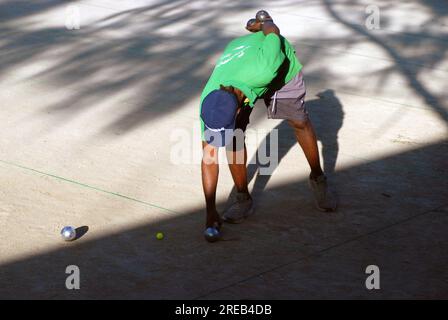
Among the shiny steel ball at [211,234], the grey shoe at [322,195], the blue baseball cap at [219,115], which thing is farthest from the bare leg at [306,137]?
the shiny steel ball at [211,234]

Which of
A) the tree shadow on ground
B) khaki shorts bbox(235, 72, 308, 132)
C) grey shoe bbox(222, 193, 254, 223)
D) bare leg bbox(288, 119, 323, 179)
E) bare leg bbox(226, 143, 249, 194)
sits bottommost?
the tree shadow on ground

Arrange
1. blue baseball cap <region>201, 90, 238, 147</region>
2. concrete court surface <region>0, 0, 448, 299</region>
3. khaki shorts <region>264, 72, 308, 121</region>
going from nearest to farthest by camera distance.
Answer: concrete court surface <region>0, 0, 448, 299</region>
blue baseball cap <region>201, 90, 238, 147</region>
khaki shorts <region>264, 72, 308, 121</region>

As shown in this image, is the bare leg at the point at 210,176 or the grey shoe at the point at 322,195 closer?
the bare leg at the point at 210,176

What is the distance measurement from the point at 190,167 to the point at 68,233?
170 cm

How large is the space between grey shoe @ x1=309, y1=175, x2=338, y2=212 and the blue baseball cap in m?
0.96

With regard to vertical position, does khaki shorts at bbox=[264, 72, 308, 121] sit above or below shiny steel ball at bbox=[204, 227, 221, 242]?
above

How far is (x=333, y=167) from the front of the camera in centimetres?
752

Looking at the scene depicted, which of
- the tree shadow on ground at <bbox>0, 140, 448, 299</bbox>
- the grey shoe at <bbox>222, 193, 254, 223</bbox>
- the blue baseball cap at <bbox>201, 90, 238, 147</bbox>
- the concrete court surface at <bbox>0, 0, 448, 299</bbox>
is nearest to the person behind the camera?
the tree shadow on ground at <bbox>0, 140, 448, 299</bbox>

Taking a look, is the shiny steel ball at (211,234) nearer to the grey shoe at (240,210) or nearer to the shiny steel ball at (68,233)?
the grey shoe at (240,210)

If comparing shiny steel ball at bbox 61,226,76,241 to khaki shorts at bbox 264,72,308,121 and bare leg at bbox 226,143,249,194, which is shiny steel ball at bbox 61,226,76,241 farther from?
khaki shorts at bbox 264,72,308,121

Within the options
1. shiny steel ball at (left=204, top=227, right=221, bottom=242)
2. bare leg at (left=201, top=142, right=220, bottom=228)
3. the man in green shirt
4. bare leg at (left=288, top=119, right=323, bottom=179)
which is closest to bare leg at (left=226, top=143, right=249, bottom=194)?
the man in green shirt

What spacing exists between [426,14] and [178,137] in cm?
670

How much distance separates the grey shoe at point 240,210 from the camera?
21.0ft

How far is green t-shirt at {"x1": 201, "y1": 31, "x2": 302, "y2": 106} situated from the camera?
5945 millimetres
